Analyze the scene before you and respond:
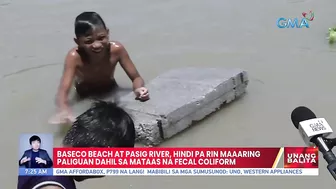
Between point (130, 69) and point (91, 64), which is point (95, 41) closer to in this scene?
point (91, 64)

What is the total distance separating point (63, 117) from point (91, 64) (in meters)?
0.41

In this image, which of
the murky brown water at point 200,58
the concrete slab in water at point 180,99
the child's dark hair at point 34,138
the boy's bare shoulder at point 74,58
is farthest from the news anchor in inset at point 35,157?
the boy's bare shoulder at point 74,58

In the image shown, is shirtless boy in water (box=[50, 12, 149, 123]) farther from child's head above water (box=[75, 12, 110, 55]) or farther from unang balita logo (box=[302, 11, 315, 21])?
unang balita logo (box=[302, 11, 315, 21])

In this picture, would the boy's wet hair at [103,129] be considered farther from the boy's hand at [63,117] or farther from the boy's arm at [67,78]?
the boy's arm at [67,78]

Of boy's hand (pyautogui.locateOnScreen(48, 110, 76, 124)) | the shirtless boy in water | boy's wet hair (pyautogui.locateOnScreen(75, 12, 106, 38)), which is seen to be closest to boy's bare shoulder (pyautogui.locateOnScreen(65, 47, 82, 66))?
the shirtless boy in water

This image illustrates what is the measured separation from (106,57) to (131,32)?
1361mm

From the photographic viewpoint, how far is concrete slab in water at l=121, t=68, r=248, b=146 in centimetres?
290

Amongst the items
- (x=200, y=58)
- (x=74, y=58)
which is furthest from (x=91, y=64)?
(x=200, y=58)

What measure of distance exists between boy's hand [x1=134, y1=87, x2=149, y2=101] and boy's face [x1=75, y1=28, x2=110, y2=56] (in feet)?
1.05

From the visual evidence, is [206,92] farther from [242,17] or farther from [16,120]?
[242,17]

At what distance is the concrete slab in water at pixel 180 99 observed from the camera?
2900mm

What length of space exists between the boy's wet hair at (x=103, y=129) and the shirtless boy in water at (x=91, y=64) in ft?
4.54

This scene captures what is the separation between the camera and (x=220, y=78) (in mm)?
3334

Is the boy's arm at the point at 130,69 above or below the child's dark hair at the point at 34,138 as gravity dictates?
above
